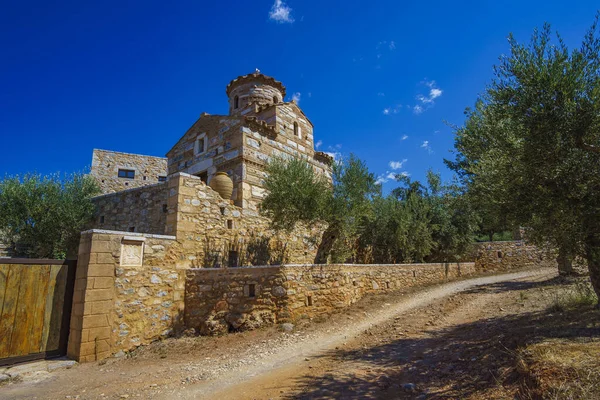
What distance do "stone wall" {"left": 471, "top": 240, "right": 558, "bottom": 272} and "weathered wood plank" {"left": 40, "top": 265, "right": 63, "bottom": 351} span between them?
21.8 m

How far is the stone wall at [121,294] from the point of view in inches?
287

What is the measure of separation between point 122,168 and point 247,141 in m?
19.3

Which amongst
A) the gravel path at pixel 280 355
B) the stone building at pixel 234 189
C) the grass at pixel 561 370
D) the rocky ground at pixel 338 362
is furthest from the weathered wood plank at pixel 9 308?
the grass at pixel 561 370

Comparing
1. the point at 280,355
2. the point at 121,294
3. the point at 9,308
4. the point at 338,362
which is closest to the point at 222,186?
the point at 121,294

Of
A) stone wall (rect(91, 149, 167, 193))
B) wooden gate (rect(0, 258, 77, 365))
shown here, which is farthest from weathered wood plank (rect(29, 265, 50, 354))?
stone wall (rect(91, 149, 167, 193))

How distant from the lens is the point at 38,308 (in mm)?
7234

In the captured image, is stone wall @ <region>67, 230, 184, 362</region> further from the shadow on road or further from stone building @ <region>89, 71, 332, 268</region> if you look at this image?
the shadow on road

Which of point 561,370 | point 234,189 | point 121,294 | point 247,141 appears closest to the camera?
point 561,370

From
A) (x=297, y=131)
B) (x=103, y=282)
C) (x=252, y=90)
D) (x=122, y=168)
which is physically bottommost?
(x=103, y=282)

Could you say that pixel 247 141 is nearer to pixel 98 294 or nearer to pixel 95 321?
pixel 98 294

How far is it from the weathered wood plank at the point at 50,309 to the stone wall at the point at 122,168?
20.7 metres

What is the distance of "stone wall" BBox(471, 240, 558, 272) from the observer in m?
20.6

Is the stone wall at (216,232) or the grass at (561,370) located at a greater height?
the stone wall at (216,232)

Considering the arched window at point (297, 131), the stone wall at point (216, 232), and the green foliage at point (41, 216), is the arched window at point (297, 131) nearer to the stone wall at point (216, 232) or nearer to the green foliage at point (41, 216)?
the stone wall at point (216, 232)
